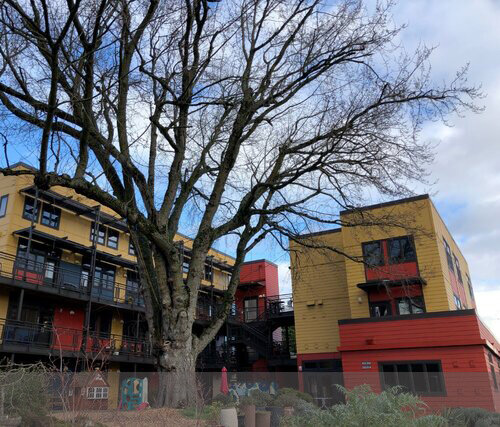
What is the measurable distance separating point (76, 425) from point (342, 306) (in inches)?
770

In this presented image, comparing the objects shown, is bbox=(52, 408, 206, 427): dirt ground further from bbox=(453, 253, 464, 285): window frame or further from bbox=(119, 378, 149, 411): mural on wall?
bbox=(453, 253, 464, 285): window frame

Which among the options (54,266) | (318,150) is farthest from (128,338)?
(318,150)

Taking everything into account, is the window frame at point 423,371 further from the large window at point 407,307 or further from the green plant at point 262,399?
the green plant at point 262,399

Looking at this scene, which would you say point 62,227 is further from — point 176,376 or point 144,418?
point 144,418

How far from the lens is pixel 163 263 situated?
987 centimetres

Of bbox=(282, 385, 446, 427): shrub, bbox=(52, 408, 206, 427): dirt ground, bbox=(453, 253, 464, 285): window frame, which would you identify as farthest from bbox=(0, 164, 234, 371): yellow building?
bbox=(453, 253, 464, 285): window frame

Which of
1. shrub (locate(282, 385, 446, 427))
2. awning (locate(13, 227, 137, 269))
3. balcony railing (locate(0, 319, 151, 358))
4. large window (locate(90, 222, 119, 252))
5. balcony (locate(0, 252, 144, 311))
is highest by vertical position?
large window (locate(90, 222, 119, 252))

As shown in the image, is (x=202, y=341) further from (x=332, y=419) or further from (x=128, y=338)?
(x=128, y=338)

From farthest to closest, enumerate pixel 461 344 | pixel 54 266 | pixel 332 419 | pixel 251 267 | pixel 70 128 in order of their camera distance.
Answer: pixel 251 267, pixel 54 266, pixel 461 344, pixel 70 128, pixel 332 419

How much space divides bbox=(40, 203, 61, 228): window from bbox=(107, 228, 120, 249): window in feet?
12.4

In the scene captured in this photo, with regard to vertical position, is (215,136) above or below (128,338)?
above

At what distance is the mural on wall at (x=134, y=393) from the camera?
10016 mm

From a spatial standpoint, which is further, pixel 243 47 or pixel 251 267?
pixel 251 267

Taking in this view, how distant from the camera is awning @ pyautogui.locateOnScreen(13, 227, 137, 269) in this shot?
22359 millimetres
